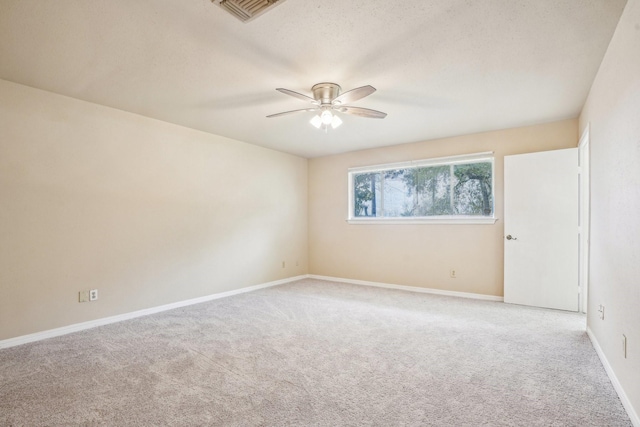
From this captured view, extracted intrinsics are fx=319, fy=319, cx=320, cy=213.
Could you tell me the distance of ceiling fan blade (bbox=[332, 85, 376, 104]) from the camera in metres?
2.66

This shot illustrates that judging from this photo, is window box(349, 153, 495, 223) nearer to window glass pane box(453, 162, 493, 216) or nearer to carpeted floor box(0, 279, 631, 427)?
window glass pane box(453, 162, 493, 216)

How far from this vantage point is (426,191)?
5316 millimetres

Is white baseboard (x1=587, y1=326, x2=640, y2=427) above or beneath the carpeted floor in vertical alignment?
above

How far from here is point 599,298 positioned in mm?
2684

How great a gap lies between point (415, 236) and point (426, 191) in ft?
2.53

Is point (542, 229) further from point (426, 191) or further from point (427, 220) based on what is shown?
point (426, 191)

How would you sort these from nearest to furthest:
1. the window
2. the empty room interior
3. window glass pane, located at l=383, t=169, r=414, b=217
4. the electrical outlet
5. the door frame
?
the empty room interior → the electrical outlet → the door frame → the window → window glass pane, located at l=383, t=169, r=414, b=217

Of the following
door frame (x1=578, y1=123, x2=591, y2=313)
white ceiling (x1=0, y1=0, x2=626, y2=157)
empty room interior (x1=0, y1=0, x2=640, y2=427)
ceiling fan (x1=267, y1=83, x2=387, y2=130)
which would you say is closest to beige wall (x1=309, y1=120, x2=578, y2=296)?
empty room interior (x1=0, y1=0, x2=640, y2=427)

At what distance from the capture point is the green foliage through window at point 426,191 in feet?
16.0

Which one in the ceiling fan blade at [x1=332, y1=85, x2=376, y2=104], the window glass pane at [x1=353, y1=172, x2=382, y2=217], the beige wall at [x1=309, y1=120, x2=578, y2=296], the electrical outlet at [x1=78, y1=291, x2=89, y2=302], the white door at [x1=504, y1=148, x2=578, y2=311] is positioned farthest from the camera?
the window glass pane at [x1=353, y1=172, x2=382, y2=217]

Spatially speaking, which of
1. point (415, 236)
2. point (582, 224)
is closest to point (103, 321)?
point (415, 236)

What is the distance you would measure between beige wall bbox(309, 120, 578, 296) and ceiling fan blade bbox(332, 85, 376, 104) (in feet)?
8.95

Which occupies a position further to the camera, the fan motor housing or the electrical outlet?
the electrical outlet

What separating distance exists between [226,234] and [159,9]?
339cm
